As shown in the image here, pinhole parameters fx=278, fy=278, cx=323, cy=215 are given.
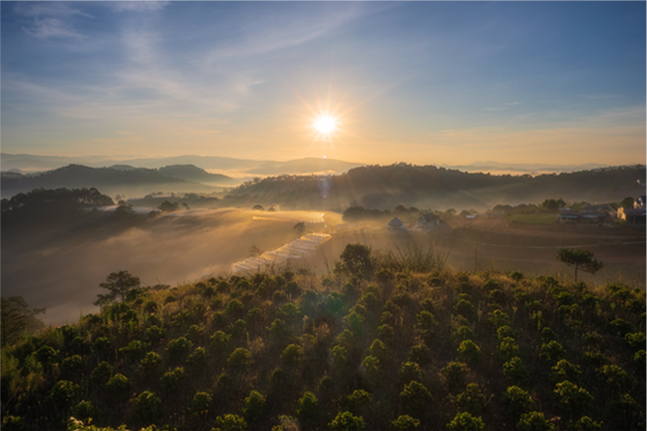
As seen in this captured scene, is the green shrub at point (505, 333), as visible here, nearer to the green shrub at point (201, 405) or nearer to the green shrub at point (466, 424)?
the green shrub at point (466, 424)

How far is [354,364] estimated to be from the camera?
5590 millimetres

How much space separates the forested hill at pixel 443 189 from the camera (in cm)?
10456

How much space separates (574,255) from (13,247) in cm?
8065

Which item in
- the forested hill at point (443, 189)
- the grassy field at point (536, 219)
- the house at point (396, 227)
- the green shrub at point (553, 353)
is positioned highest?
the forested hill at point (443, 189)

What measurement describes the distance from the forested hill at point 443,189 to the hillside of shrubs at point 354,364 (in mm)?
92114

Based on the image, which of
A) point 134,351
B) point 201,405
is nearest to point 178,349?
point 134,351

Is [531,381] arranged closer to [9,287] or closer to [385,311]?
[385,311]

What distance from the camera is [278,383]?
16.9 feet

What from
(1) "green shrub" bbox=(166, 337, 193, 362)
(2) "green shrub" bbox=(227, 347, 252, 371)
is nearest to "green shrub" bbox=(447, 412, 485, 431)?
(2) "green shrub" bbox=(227, 347, 252, 371)

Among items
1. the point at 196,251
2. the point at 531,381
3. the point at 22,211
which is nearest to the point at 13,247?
the point at 22,211

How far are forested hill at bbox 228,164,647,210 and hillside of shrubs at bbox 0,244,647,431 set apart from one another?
92.1 m

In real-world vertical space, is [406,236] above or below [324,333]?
below

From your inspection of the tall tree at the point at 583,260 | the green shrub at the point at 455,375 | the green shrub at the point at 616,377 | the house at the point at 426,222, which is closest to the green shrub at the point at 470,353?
the green shrub at the point at 455,375

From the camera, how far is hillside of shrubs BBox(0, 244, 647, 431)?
172 inches
